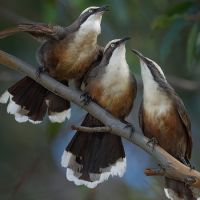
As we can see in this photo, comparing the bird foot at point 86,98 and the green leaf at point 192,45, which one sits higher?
the bird foot at point 86,98

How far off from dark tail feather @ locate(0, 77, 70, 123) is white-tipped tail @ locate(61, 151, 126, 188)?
0.31 m

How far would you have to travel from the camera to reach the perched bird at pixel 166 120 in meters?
5.51

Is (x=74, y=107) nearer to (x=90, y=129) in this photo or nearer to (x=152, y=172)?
(x=90, y=129)

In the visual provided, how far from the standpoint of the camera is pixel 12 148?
9820 millimetres

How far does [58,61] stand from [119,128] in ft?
3.22

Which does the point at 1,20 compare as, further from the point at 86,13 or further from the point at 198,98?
the point at 86,13

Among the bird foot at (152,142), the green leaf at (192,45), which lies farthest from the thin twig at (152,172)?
the green leaf at (192,45)

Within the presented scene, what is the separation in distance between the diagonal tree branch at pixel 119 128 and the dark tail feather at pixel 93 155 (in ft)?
2.13

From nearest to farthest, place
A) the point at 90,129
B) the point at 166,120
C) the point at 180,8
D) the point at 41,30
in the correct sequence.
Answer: the point at 90,129
the point at 41,30
the point at 166,120
the point at 180,8

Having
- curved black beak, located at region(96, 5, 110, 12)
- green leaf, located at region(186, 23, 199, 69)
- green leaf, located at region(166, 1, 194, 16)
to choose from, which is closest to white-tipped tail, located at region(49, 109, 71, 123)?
curved black beak, located at region(96, 5, 110, 12)

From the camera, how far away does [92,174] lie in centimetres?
580

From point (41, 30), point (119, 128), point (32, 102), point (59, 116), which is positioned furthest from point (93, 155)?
point (41, 30)

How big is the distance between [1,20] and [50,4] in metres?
1.66

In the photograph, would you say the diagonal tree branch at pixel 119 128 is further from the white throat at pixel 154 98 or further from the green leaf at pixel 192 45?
the green leaf at pixel 192 45
